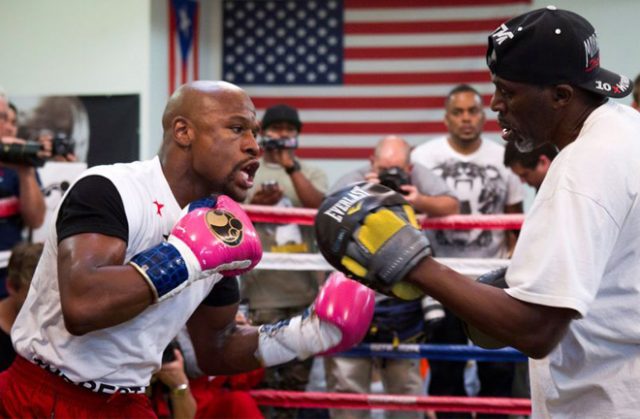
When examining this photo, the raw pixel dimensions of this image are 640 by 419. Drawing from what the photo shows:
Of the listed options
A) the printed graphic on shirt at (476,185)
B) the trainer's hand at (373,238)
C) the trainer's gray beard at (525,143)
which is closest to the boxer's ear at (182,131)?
the trainer's hand at (373,238)

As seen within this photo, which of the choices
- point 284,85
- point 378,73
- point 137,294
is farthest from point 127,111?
point 137,294

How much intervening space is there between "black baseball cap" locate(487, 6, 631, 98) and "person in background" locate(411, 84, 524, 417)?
2.15 metres

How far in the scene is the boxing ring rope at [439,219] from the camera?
11.5 ft

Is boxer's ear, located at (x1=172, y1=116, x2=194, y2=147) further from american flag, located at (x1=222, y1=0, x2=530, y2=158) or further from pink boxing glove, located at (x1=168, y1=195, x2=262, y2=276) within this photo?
american flag, located at (x1=222, y1=0, x2=530, y2=158)

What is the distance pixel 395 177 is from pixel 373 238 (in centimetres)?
211

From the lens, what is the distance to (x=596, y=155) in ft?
5.34

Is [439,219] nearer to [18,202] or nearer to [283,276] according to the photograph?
[283,276]

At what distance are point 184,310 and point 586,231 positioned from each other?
1160 millimetres

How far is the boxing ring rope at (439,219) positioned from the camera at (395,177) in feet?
0.54

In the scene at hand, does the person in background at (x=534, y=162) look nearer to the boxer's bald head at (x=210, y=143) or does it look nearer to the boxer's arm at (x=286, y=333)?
the boxer's arm at (x=286, y=333)

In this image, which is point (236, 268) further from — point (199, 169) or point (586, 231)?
point (586, 231)

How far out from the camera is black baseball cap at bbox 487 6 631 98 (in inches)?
66.5

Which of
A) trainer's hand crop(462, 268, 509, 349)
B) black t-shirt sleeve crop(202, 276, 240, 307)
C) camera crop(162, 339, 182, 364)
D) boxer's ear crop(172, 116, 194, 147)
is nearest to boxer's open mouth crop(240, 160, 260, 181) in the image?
boxer's ear crop(172, 116, 194, 147)

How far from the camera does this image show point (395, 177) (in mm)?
3686
